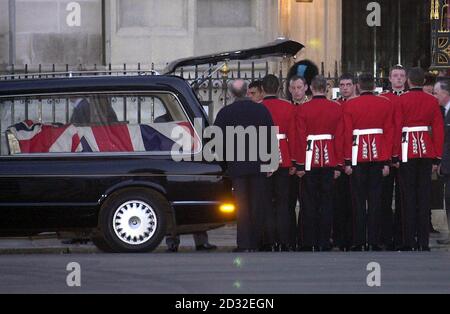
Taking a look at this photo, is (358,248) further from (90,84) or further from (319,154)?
(90,84)

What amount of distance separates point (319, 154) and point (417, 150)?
1047mm

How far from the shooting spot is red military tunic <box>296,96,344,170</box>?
17875 millimetres

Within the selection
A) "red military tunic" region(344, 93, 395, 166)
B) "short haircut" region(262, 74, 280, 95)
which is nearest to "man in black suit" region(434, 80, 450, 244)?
"red military tunic" region(344, 93, 395, 166)

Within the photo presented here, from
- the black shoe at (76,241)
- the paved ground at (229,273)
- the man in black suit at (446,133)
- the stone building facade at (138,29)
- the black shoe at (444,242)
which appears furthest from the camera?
the stone building facade at (138,29)

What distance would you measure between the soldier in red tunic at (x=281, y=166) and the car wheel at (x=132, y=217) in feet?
4.49

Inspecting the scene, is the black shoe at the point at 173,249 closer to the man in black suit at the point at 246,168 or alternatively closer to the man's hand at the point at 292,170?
the man in black suit at the point at 246,168

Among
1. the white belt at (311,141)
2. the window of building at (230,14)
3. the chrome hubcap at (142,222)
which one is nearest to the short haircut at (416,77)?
the white belt at (311,141)

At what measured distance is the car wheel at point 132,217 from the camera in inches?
687

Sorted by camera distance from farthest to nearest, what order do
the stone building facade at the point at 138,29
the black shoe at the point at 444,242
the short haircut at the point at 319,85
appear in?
the stone building facade at the point at 138,29 < the black shoe at the point at 444,242 < the short haircut at the point at 319,85

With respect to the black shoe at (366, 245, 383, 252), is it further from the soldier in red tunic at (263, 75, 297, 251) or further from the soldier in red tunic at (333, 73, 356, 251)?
the soldier in red tunic at (263, 75, 297, 251)

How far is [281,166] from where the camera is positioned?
18.1 meters

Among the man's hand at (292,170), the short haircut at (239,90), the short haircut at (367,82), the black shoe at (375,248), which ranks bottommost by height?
the black shoe at (375,248)

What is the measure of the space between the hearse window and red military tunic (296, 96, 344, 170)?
1197 mm
